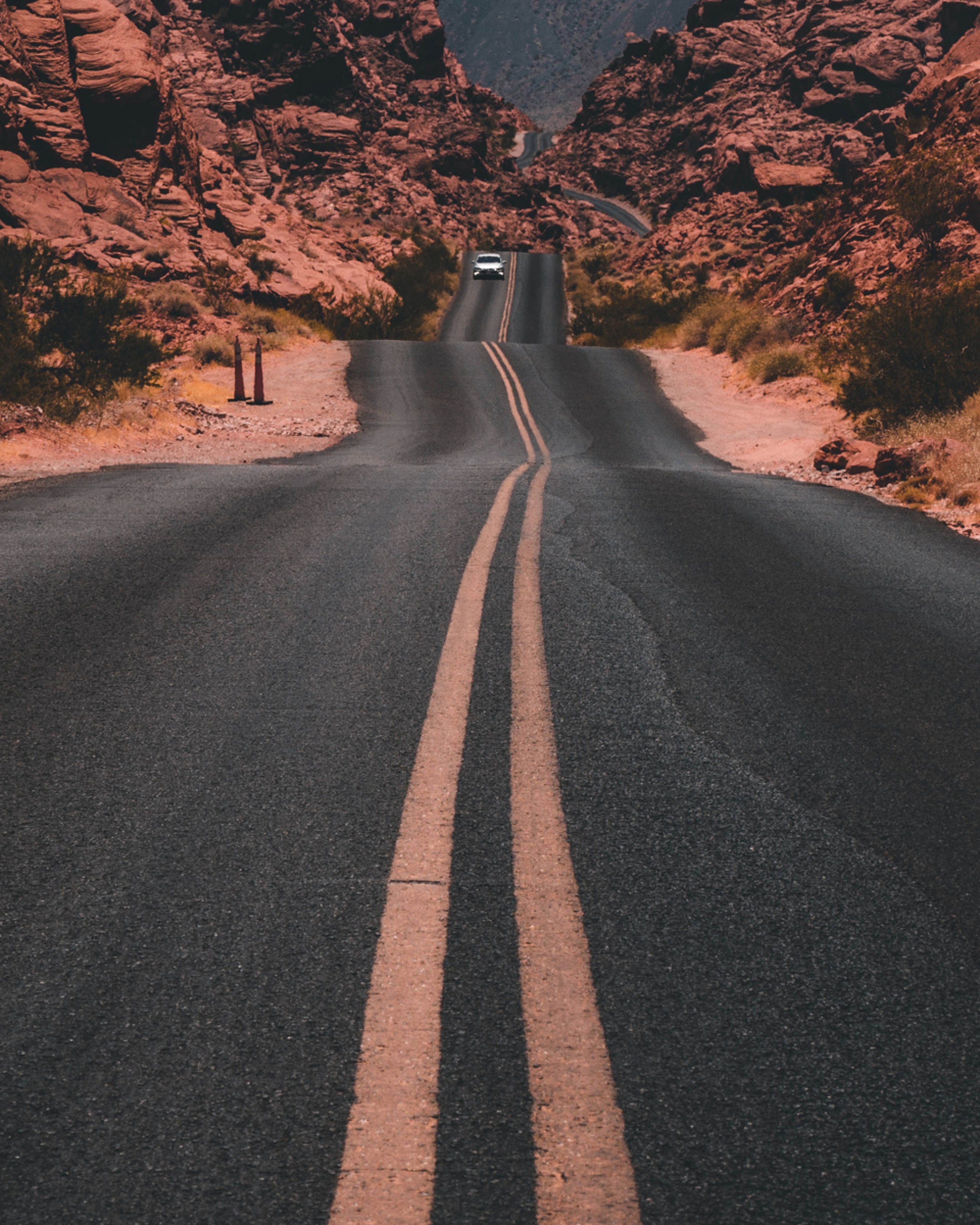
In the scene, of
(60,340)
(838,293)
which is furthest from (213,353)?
(838,293)

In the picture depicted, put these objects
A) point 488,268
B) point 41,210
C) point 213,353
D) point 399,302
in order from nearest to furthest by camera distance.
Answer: point 213,353, point 41,210, point 399,302, point 488,268

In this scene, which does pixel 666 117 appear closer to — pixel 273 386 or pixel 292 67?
pixel 292 67

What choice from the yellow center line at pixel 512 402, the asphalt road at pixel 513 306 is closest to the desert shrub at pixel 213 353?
the yellow center line at pixel 512 402

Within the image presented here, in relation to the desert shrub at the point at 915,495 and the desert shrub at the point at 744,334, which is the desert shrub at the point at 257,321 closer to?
the desert shrub at the point at 744,334

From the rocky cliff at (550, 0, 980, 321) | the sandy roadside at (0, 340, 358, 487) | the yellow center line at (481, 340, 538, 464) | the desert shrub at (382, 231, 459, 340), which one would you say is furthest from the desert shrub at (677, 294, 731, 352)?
the sandy roadside at (0, 340, 358, 487)

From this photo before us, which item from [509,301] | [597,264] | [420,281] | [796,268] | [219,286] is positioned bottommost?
[219,286]

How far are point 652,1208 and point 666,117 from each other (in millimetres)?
111263

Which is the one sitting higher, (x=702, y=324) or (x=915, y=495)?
(x=702, y=324)

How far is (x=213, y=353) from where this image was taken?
85.8 feet

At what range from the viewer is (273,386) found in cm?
2469

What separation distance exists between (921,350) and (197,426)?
44.5 feet

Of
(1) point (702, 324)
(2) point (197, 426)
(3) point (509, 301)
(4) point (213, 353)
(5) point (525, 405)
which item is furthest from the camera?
(3) point (509, 301)

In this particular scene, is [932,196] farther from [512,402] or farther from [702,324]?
[512,402]

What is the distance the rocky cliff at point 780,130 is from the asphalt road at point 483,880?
25676 mm
